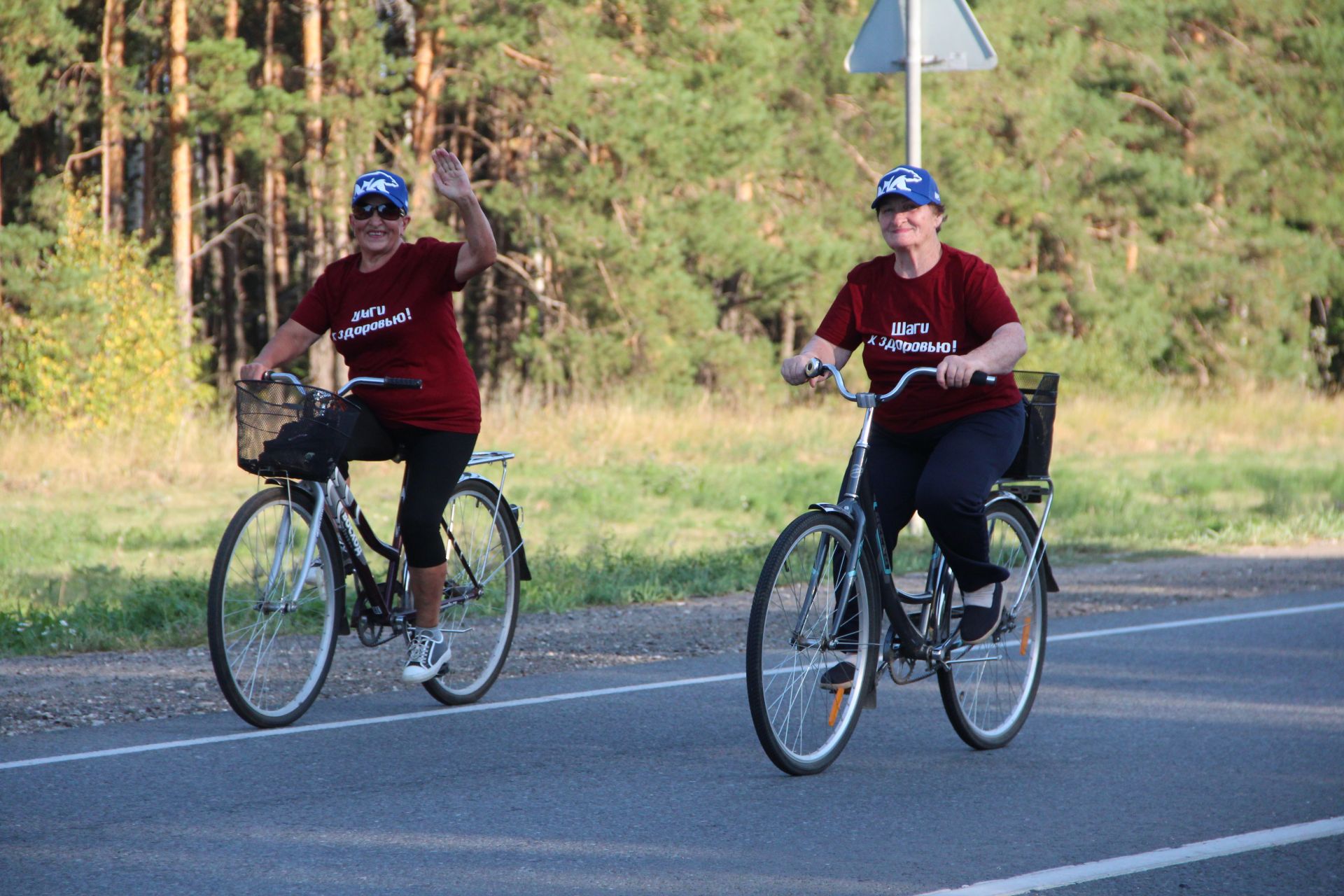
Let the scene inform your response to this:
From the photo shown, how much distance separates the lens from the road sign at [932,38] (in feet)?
36.8

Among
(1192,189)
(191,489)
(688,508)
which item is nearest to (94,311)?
(191,489)

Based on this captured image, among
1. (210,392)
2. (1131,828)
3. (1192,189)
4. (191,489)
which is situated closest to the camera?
(1131,828)

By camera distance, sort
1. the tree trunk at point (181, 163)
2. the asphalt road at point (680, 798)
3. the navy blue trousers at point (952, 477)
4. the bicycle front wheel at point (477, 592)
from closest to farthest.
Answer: the asphalt road at point (680, 798) < the navy blue trousers at point (952, 477) < the bicycle front wheel at point (477, 592) < the tree trunk at point (181, 163)

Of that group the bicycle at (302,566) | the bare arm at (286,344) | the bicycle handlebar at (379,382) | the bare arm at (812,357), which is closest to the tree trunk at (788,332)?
the bicycle at (302,566)

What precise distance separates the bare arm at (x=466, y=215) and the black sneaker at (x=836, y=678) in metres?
2.00

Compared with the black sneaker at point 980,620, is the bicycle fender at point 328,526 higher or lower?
higher

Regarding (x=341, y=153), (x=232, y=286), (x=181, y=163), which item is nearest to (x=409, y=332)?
(x=341, y=153)

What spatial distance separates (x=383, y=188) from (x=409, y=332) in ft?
1.92

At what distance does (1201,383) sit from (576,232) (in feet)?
58.2

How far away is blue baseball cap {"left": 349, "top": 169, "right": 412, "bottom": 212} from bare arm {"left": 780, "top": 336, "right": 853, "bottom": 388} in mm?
1761

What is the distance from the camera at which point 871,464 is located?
5.96 metres

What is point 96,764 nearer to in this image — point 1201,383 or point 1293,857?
point 1293,857

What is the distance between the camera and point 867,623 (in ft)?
18.9

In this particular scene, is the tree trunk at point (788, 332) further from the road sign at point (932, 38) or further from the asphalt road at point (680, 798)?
the asphalt road at point (680, 798)
